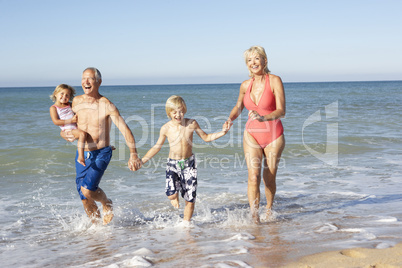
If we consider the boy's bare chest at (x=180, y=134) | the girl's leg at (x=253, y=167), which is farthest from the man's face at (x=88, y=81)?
the girl's leg at (x=253, y=167)

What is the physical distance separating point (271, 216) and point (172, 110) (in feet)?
5.81

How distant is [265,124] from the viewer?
4801 mm

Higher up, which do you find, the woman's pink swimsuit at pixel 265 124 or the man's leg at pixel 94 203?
the woman's pink swimsuit at pixel 265 124

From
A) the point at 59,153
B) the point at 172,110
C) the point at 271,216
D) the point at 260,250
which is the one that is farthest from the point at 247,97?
the point at 59,153

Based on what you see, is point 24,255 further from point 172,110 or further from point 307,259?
point 307,259

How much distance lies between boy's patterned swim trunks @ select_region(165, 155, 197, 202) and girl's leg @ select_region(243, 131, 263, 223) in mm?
645

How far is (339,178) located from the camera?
25.0 ft

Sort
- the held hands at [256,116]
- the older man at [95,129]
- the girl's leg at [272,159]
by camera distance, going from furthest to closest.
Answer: the girl's leg at [272,159] < the older man at [95,129] < the held hands at [256,116]

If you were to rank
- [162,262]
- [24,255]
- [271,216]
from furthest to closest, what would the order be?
[271,216], [24,255], [162,262]

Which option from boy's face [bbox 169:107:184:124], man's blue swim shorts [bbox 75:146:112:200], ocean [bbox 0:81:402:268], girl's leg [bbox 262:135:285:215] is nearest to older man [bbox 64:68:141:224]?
man's blue swim shorts [bbox 75:146:112:200]

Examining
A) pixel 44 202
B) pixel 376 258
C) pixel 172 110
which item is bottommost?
pixel 44 202

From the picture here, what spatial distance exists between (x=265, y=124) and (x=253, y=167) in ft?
1.65

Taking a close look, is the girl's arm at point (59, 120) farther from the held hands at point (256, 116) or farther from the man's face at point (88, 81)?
the held hands at point (256, 116)

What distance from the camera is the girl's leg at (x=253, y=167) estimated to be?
4.83m
